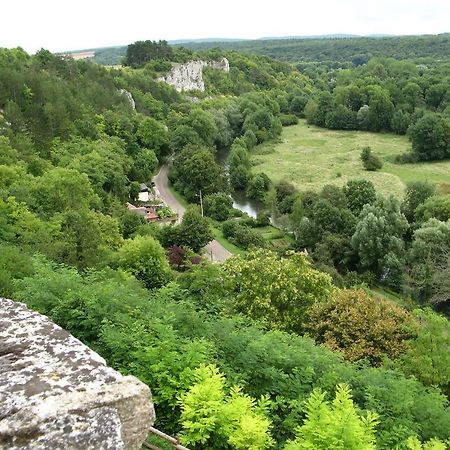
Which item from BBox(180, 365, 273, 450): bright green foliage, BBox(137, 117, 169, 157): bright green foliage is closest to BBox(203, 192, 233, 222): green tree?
BBox(137, 117, 169, 157): bright green foliage

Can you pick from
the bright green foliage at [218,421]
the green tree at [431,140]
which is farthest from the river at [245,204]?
the bright green foliage at [218,421]

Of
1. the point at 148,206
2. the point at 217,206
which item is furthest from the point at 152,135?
the point at 217,206

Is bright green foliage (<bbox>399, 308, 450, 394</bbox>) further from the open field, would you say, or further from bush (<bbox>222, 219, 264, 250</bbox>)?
the open field

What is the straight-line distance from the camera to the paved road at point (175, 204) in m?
44.2

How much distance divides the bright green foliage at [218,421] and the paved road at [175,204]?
33578 mm

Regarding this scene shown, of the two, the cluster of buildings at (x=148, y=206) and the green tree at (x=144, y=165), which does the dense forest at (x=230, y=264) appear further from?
the cluster of buildings at (x=148, y=206)

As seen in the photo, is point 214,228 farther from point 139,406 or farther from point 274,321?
point 139,406

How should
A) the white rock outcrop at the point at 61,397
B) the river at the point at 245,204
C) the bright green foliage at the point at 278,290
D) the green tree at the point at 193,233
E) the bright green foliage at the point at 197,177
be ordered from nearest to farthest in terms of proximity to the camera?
the white rock outcrop at the point at 61,397 → the bright green foliage at the point at 278,290 → the green tree at the point at 193,233 → the river at the point at 245,204 → the bright green foliage at the point at 197,177

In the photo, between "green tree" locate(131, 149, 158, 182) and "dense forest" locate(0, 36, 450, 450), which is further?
"green tree" locate(131, 149, 158, 182)

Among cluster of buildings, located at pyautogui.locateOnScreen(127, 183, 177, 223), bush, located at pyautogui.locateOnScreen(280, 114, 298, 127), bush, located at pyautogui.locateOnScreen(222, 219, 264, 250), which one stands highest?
cluster of buildings, located at pyautogui.locateOnScreen(127, 183, 177, 223)

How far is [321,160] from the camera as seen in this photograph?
78625 mm

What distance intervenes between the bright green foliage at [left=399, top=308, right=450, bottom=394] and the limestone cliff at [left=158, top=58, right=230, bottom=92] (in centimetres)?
9350

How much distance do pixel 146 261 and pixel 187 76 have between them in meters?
87.4

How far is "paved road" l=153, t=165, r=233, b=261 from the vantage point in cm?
4422
